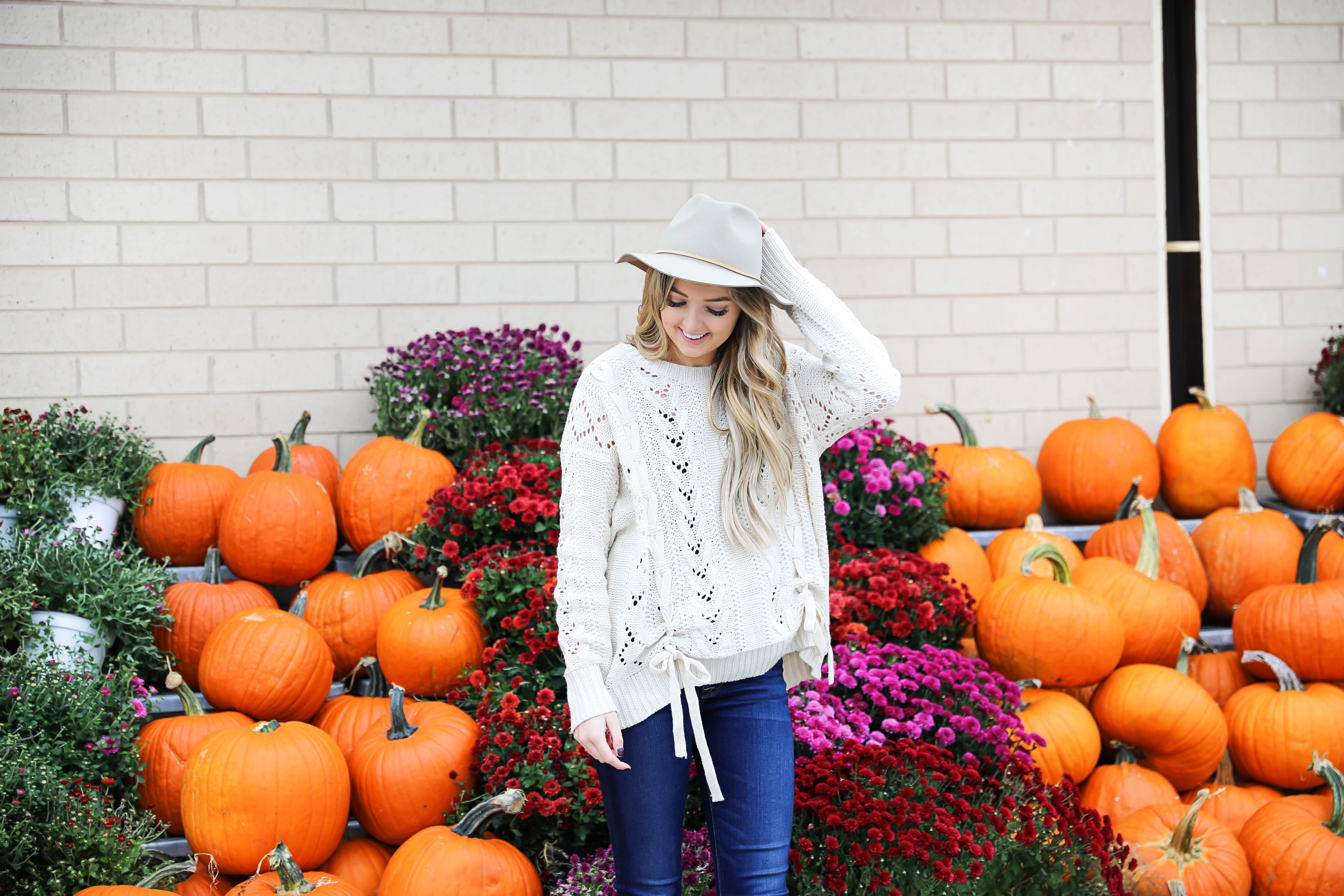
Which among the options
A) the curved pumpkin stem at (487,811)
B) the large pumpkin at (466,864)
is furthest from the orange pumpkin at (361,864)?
the curved pumpkin stem at (487,811)

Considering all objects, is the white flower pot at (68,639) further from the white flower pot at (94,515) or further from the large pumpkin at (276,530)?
the large pumpkin at (276,530)

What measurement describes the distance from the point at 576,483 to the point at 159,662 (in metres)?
2.18

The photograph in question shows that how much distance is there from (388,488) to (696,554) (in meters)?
2.39

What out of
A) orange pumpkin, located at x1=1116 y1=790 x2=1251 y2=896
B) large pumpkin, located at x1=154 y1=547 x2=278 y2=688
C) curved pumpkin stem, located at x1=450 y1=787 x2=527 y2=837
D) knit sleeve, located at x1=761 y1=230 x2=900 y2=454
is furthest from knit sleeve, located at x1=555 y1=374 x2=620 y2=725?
large pumpkin, located at x1=154 y1=547 x2=278 y2=688

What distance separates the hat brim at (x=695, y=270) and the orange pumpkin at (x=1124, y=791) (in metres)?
2.35

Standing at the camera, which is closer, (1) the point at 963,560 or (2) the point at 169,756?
(2) the point at 169,756

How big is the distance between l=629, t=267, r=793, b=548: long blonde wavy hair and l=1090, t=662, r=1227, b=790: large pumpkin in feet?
6.82

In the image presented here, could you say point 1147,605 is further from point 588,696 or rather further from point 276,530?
point 276,530

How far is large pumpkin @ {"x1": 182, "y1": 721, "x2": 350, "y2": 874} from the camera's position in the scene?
8.79ft

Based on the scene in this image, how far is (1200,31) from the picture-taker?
529 cm

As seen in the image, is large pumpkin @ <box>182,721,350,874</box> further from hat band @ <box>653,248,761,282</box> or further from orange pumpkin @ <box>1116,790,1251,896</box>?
orange pumpkin @ <box>1116,790,1251,896</box>

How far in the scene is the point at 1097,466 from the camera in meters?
4.83

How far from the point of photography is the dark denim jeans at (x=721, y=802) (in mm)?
1868

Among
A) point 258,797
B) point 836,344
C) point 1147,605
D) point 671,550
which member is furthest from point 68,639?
point 1147,605
